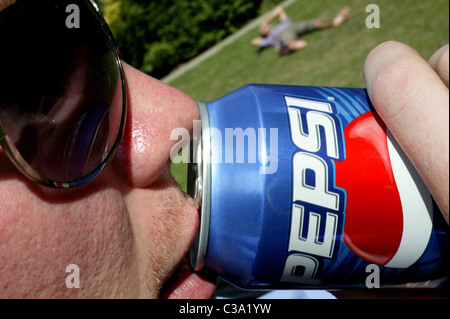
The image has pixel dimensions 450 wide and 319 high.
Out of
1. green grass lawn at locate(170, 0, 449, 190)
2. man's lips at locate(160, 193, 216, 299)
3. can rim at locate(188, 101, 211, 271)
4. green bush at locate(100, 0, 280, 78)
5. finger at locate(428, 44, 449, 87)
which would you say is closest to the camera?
finger at locate(428, 44, 449, 87)

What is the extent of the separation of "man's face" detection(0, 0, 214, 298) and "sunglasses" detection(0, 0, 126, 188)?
0.14 ft

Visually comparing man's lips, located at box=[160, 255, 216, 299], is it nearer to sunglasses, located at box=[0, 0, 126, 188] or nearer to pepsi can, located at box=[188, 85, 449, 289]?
pepsi can, located at box=[188, 85, 449, 289]

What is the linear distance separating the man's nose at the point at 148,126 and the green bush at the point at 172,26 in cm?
584

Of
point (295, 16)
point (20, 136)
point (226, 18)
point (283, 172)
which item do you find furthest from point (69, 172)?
point (226, 18)

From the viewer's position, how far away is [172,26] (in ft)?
21.9

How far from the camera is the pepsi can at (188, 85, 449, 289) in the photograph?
0.85m

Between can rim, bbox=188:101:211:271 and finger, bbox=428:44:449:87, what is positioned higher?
finger, bbox=428:44:449:87

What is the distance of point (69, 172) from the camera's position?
81 centimetres

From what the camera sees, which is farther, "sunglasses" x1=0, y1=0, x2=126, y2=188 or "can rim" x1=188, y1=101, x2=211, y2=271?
"can rim" x1=188, y1=101, x2=211, y2=271

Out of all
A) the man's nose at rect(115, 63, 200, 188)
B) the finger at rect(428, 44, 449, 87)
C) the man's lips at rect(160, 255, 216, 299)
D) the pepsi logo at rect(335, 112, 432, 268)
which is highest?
the finger at rect(428, 44, 449, 87)

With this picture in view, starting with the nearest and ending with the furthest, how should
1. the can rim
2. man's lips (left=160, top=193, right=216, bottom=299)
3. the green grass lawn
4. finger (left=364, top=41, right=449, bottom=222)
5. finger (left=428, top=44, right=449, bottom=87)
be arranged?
finger (left=364, top=41, right=449, bottom=222), finger (left=428, top=44, right=449, bottom=87), the can rim, man's lips (left=160, top=193, right=216, bottom=299), the green grass lawn

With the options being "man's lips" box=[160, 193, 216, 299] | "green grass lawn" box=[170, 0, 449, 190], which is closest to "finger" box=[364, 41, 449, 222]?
"man's lips" box=[160, 193, 216, 299]

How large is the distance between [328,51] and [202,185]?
11.4 feet

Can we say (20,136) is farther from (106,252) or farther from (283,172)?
(283,172)
